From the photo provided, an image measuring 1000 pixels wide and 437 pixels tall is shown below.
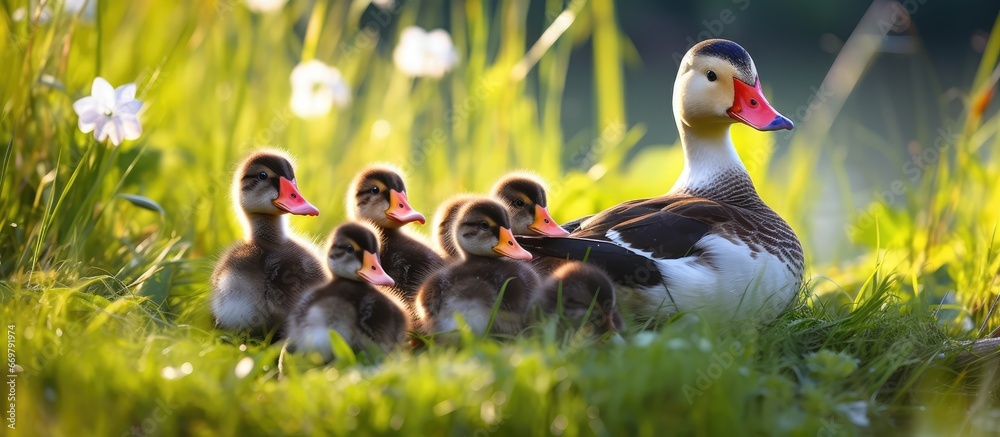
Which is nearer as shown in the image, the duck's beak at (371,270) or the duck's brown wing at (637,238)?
the duck's beak at (371,270)

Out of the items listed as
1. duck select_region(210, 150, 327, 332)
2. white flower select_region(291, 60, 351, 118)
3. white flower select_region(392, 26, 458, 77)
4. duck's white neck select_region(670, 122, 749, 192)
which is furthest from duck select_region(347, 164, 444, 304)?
white flower select_region(392, 26, 458, 77)

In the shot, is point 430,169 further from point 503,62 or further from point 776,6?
point 776,6

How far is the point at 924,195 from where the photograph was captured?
574 cm

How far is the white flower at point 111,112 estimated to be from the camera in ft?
12.6

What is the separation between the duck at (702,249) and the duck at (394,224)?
44cm

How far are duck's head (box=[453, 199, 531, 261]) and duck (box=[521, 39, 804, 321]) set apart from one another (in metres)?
0.26

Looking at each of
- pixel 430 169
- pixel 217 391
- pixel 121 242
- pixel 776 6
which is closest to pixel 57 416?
pixel 217 391

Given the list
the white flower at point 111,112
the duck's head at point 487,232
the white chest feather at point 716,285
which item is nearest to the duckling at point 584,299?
the duck's head at point 487,232

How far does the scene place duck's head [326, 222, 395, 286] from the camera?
3330 mm

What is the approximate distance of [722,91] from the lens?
435 cm

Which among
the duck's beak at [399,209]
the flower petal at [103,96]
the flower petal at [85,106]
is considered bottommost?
the duck's beak at [399,209]

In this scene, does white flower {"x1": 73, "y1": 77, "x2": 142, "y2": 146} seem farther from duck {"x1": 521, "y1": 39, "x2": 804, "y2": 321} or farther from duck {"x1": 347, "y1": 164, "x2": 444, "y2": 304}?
duck {"x1": 521, "y1": 39, "x2": 804, "y2": 321}

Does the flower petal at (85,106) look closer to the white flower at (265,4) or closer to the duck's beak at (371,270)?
the duck's beak at (371,270)

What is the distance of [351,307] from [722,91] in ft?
6.72
